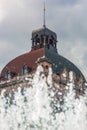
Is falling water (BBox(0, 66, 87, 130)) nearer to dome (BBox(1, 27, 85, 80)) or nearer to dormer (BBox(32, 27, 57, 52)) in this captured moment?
dome (BBox(1, 27, 85, 80))

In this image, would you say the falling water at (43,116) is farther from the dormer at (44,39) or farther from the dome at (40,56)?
the dormer at (44,39)

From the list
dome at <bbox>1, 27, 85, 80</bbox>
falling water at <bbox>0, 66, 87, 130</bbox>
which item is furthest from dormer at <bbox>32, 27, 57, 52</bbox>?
falling water at <bbox>0, 66, 87, 130</bbox>

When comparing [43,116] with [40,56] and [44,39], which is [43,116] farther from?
[44,39]

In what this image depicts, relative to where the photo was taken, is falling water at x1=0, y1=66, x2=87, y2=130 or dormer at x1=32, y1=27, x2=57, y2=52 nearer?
falling water at x1=0, y1=66, x2=87, y2=130

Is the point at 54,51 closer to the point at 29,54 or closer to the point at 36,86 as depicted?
the point at 29,54

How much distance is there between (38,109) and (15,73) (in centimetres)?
4308

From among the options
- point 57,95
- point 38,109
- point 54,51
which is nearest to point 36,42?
point 54,51

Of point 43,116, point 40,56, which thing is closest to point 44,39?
point 40,56

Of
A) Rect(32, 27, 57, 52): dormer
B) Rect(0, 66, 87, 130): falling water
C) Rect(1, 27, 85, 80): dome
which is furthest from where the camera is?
Rect(32, 27, 57, 52): dormer

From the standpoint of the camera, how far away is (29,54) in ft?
279

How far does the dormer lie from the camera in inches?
3499

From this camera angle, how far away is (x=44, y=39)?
89.1 m

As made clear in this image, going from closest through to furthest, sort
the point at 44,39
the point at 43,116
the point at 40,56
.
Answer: the point at 43,116, the point at 40,56, the point at 44,39

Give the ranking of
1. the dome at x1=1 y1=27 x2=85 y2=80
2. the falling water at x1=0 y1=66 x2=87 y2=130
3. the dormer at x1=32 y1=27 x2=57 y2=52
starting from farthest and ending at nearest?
1. the dormer at x1=32 y1=27 x2=57 y2=52
2. the dome at x1=1 y1=27 x2=85 y2=80
3. the falling water at x1=0 y1=66 x2=87 y2=130
